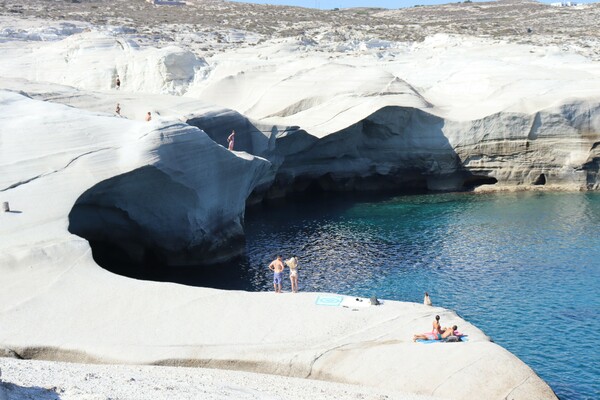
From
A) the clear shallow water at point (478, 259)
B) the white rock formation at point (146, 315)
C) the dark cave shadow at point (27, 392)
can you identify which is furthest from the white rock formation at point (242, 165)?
the dark cave shadow at point (27, 392)

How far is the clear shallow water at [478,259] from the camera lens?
80.7ft

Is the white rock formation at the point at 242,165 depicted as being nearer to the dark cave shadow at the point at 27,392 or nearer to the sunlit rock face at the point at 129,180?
the sunlit rock face at the point at 129,180

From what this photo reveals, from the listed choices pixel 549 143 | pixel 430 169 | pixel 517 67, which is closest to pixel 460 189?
pixel 430 169

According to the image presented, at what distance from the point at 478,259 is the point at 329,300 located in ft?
42.5

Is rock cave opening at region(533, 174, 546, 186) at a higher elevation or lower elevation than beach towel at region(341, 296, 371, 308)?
lower

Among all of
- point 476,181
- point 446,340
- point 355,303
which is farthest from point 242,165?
point 476,181

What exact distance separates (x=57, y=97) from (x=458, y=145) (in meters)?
22.6

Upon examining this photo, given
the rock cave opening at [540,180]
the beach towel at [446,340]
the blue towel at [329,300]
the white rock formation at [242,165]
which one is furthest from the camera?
the rock cave opening at [540,180]

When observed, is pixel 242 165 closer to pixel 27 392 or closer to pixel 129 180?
pixel 129 180

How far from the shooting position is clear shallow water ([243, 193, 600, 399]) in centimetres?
2459

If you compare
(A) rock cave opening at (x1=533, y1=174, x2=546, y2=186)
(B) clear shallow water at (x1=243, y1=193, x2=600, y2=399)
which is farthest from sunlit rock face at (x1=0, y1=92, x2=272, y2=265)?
(A) rock cave opening at (x1=533, y1=174, x2=546, y2=186)

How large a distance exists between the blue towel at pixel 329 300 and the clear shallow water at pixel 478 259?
17.7 ft

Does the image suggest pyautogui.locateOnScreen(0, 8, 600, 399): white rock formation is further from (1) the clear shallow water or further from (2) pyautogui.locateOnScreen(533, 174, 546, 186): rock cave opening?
(1) the clear shallow water

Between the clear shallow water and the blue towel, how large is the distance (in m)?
5.41
